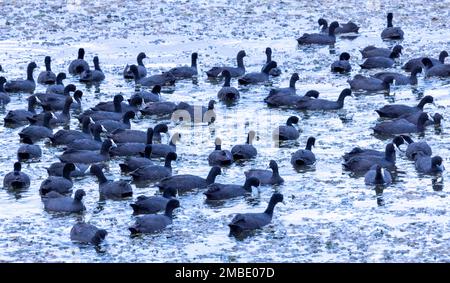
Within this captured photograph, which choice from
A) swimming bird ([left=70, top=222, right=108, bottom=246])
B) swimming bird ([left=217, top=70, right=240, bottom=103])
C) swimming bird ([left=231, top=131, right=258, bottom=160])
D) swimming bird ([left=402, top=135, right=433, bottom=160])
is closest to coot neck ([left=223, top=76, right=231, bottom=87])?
swimming bird ([left=217, top=70, right=240, bottom=103])

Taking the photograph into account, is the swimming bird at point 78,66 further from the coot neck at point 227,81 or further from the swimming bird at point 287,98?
the swimming bird at point 287,98

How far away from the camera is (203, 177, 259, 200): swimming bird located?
69.2 ft

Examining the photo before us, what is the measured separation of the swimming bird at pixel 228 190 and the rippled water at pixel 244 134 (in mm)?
175

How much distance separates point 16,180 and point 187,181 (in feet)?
8.93

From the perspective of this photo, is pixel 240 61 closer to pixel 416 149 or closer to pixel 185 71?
pixel 185 71

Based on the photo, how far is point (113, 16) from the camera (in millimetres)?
36375

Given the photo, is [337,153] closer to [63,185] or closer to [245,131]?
[245,131]

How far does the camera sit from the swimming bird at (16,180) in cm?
2175

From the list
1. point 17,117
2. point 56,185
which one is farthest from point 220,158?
point 17,117

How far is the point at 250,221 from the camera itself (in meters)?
19.6

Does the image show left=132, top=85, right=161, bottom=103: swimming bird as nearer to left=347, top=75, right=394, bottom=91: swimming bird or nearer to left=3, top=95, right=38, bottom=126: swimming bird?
left=3, top=95, right=38, bottom=126: swimming bird

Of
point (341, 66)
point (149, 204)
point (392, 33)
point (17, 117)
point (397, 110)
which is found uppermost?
point (392, 33)

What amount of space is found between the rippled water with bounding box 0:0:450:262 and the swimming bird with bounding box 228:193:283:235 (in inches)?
6.0
